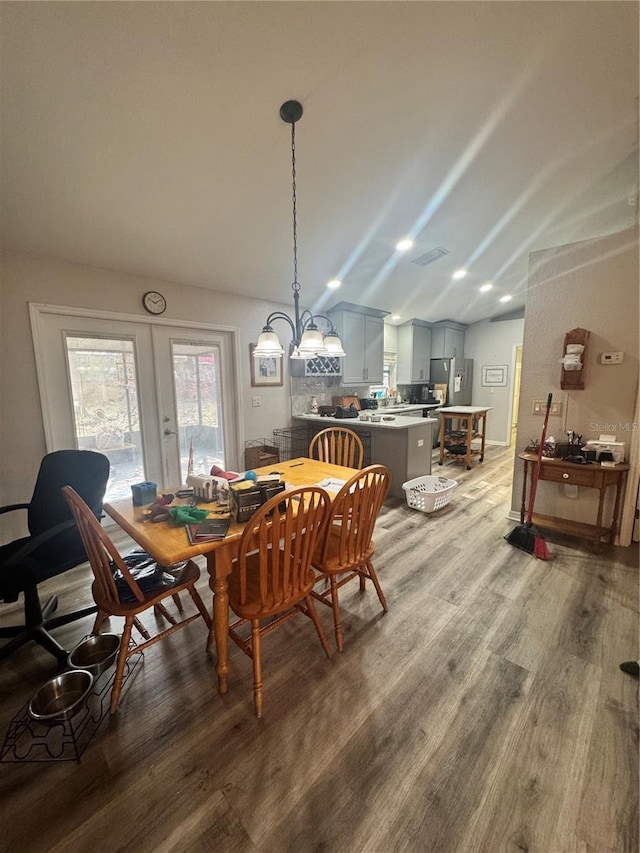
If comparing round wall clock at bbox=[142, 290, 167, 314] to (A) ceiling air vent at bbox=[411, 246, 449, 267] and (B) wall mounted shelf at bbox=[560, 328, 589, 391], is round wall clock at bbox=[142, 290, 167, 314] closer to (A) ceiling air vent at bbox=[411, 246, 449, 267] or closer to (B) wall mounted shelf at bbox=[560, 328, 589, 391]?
(A) ceiling air vent at bbox=[411, 246, 449, 267]

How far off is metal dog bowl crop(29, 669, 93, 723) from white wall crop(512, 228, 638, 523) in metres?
3.52

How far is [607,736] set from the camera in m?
1.27

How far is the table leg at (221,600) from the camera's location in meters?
1.37

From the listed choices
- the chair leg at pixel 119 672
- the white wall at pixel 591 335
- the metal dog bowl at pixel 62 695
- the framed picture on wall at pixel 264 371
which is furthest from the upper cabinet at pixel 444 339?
the metal dog bowl at pixel 62 695

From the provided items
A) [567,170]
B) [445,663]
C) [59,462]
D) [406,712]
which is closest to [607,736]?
[445,663]

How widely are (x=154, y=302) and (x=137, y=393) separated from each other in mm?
874

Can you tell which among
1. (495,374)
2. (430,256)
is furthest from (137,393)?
(495,374)

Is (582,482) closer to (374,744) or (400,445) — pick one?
(400,445)

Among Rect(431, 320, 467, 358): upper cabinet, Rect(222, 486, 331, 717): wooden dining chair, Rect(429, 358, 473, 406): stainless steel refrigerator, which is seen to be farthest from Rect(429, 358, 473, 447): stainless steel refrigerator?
Rect(222, 486, 331, 717): wooden dining chair

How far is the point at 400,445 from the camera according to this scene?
12.0ft

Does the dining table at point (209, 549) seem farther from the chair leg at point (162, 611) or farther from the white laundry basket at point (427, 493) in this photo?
the white laundry basket at point (427, 493)

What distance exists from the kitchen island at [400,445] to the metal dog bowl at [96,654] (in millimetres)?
2845

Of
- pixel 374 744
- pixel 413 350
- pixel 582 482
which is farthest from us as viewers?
pixel 413 350

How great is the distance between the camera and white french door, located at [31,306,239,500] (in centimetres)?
267
